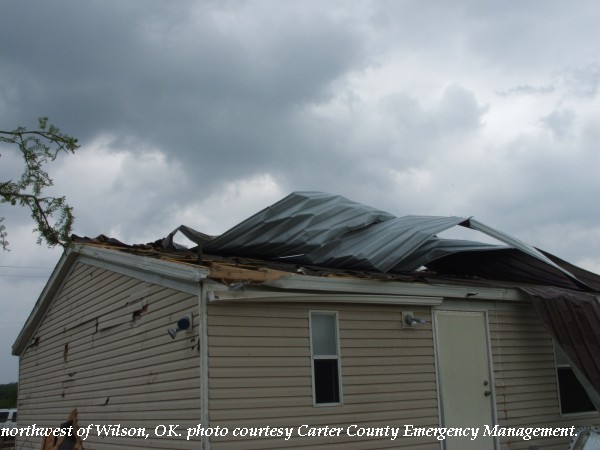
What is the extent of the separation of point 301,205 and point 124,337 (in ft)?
12.1

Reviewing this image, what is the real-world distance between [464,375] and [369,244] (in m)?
2.54

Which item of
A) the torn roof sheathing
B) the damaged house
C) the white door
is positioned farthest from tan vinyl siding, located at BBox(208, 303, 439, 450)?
the torn roof sheathing

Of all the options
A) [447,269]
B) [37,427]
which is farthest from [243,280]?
[37,427]

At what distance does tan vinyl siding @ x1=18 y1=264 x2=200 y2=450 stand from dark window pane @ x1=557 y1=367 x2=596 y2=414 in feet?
21.7

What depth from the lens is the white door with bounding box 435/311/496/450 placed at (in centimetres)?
985

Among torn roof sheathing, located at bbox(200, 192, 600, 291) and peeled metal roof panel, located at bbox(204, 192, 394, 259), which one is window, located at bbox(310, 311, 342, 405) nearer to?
torn roof sheathing, located at bbox(200, 192, 600, 291)

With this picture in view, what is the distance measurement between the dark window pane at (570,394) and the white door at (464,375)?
5.82 ft

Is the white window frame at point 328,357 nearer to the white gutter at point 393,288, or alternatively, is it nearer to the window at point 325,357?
the window at point 325,357

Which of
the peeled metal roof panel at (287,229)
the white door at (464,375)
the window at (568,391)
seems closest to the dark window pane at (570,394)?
the window at (568,391)

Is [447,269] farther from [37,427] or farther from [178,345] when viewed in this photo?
[37,427]

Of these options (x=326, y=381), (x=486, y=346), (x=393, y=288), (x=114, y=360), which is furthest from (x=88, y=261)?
(x=486, y=346)

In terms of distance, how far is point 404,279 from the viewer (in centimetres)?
970

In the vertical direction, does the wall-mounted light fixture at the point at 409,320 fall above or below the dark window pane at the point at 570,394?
above

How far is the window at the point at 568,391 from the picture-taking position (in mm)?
11312
